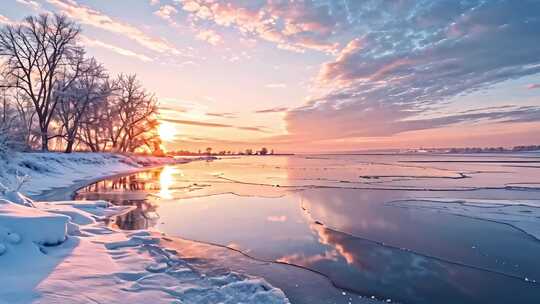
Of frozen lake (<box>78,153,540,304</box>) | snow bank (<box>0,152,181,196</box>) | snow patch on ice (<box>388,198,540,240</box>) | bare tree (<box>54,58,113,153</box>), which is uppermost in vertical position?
bare tree (<box>54,58,113,153</box>)

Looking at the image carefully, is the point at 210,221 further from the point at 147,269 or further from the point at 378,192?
the point at 378,192

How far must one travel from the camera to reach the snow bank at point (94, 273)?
152 inches

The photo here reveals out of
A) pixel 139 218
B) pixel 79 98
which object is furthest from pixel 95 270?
pixel 79 98

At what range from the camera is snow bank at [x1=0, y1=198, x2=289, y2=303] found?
12.7 feet

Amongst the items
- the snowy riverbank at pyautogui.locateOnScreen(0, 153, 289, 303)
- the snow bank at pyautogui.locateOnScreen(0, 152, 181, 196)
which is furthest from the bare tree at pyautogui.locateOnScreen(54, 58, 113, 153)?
the snowy riverbank at pyautogui.locateOnScreen(0, 153, 289, 303)

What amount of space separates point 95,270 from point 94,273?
0.15 meters

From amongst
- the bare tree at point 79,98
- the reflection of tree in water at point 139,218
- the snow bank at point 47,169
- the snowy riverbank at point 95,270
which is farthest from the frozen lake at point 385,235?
the bare tree at point 79,98

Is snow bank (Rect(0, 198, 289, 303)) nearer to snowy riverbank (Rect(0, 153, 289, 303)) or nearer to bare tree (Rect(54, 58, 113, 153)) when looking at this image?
snowy riverbank (Rect(0, 153, 289, 303))

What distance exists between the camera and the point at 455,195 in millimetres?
14016

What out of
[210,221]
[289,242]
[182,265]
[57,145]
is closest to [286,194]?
[210,221]

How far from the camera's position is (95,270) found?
15.6 feet

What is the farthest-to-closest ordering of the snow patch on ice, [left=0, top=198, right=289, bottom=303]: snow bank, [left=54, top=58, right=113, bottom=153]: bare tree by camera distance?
1. [left=54, top=58, right=113, bottom=153]: bare tree
2. the snow patch on ice
3. [left=0, top=198, right=289, bottom=303]: snow bank

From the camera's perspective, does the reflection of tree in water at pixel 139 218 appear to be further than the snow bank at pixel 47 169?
No

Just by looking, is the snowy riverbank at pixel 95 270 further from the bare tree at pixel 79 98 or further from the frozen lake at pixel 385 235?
the bare tree at pixel 79 98
